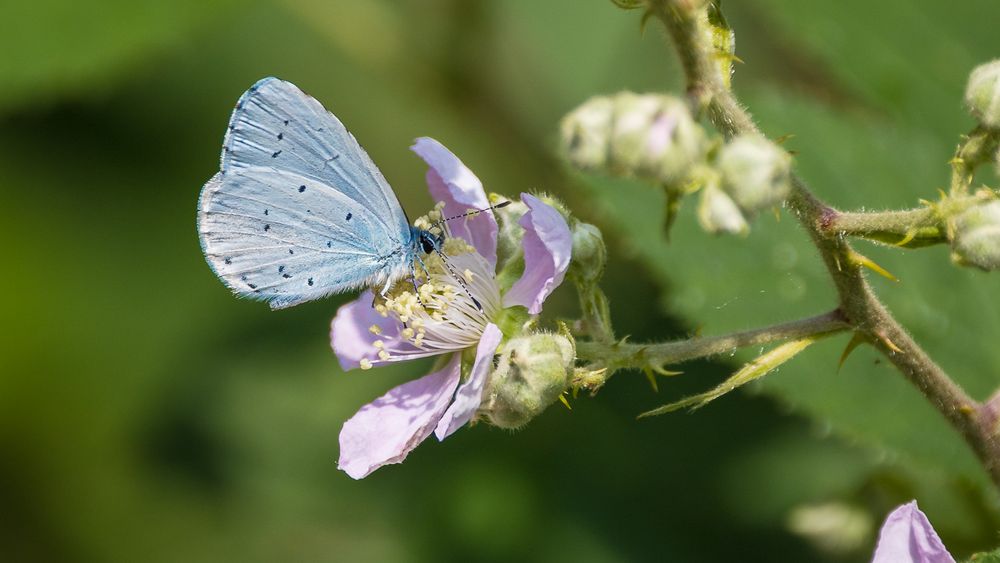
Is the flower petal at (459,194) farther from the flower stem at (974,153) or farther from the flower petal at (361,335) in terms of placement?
the flower stem at (974,153)

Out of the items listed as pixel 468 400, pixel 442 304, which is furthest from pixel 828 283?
pixel 468 400

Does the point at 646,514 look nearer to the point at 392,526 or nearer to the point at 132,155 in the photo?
the point at 392,526

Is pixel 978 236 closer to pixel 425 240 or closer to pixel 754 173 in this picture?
pixel 754 173

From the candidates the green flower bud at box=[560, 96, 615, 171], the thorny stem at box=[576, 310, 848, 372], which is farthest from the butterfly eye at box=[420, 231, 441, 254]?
the green flower bud at box=[560, 96, 615, 171]

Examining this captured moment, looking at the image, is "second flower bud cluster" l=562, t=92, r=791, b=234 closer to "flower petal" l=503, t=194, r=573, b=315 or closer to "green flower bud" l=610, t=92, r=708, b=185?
"green flower bud" l=610, t=92, r=708, b=185

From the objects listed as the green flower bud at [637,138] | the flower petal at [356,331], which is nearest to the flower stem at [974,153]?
the green flower bud at [637,138]

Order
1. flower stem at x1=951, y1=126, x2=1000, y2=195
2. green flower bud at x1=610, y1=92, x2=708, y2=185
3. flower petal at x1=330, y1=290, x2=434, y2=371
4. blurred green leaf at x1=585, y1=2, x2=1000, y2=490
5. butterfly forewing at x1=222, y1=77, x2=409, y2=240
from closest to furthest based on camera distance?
green flower bud at x1=610, y1=92, x2=708, y2=185, flower stem at x1=951, y1=126, x2=1000, y2=195, butterfly forewing at x1=222, y1=77, x2=409, y2=240, flower petal at x1=330, y1=290, x2=434, y2=371, blurred green leaf at x1=585, y1=2, x2=1000, y2=490
